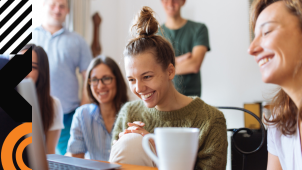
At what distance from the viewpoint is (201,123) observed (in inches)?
47.6

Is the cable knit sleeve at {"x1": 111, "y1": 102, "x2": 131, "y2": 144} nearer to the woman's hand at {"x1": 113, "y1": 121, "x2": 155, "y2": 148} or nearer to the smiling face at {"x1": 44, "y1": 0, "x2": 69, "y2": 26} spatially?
the woman's hand at {"x1": 113, "y1": 121, "x2": 155, "y2": 148}

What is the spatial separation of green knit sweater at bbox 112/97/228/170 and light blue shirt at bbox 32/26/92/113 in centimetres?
129

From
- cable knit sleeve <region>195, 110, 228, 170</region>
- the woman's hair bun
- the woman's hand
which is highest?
the woman's hair bun

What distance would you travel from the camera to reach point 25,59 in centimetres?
75

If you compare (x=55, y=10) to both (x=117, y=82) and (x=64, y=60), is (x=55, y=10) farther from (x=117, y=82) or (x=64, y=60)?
(x=117, y=82)

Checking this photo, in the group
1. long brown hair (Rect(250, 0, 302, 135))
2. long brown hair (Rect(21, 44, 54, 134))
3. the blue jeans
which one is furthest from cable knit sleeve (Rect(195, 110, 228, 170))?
the blue jeans

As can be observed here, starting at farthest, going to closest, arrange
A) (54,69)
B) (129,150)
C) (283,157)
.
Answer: (54,69), (283,157), (129,150)

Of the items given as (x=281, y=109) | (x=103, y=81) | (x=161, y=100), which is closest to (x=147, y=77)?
(x=161, y=100)

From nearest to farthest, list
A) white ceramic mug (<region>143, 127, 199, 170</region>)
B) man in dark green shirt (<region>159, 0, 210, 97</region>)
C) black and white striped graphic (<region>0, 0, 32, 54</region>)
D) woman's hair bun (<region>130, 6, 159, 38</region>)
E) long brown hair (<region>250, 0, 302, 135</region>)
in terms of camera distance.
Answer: white ceramic mug (<region>143, 127, 199, 170</region>)
long brown hair (<region>250, 0, 302, 135</region>)
woman's hair bun (<region>130, 6, 159, 38</region>)
man in dark green shirt (<region>159, 0, 210, 97</region>)
black and white striped graphic (<region>0, 0, 32, 54</region>)

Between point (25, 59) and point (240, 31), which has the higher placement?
point (240, 31)

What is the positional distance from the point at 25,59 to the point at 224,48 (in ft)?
9.17

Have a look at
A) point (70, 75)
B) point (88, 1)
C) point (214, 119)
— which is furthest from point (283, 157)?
point (88, 1)

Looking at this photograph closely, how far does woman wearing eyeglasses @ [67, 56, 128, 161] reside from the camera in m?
1.85

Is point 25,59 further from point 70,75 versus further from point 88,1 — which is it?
point 88,1
